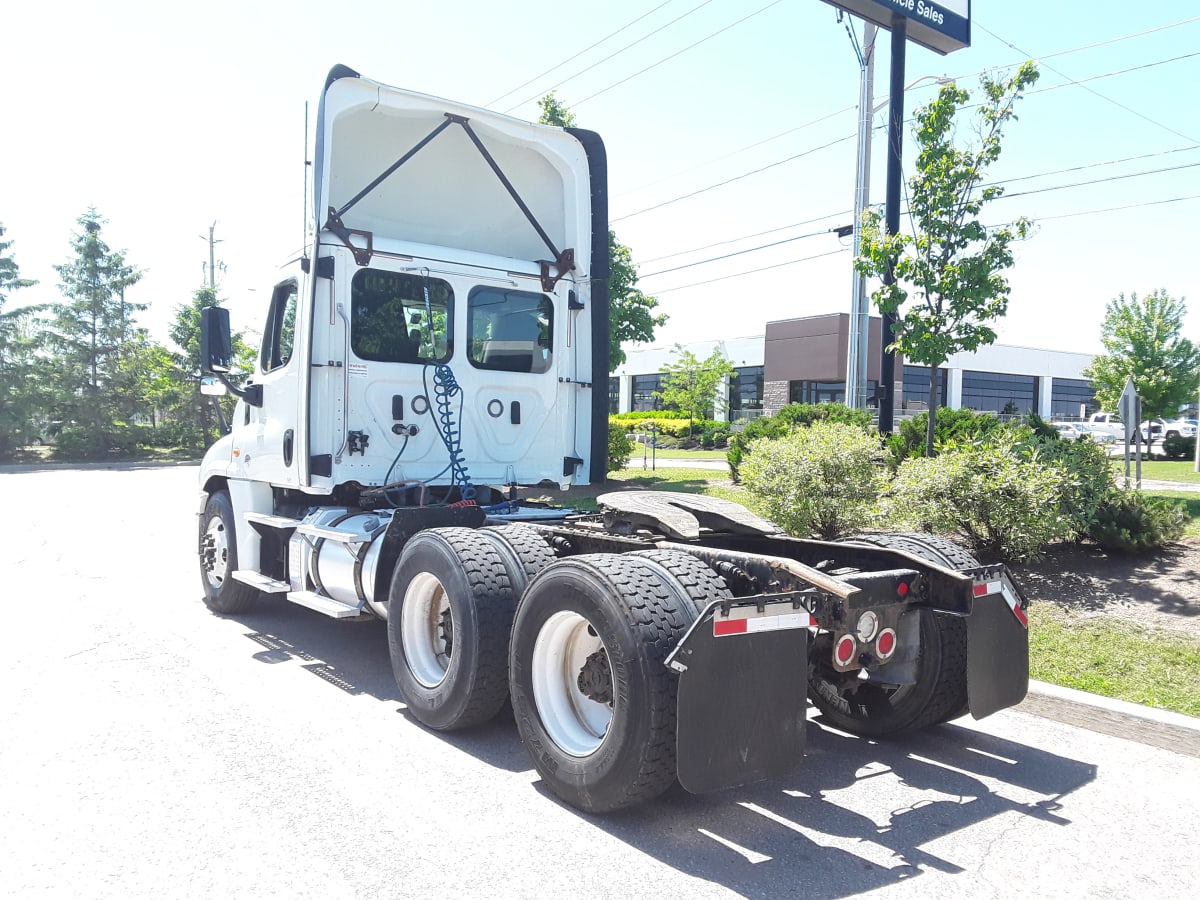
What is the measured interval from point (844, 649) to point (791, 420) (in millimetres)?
12684

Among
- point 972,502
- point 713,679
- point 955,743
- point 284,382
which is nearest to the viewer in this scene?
point 713,679

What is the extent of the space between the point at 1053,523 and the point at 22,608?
9353 mm

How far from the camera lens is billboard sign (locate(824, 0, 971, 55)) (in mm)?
12422

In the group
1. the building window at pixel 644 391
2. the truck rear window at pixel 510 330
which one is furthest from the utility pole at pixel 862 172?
the building window at pixel 644 391

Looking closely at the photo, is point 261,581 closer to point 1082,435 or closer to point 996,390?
point 1082,435

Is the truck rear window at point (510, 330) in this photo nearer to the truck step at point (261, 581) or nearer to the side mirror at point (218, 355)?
the side mirror at point (218, 355)

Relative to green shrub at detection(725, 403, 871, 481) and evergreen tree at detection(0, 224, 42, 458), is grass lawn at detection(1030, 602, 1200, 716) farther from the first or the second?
evergreen tree at detection(0, 224, 42, 458)

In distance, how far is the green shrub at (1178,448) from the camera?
31.6m

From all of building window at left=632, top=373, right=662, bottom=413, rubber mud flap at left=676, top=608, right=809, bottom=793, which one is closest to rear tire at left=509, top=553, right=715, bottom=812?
rubber mud flap at left=676, top=608, right=809, bottom=793

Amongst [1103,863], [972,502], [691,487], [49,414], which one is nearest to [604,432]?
[972,502]

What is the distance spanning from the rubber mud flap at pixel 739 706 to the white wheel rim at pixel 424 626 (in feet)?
7.15

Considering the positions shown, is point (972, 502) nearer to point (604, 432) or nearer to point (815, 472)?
point (815, 472)

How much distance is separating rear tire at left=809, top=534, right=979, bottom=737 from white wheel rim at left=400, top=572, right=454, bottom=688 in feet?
7.10

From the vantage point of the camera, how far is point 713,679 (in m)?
3.44
